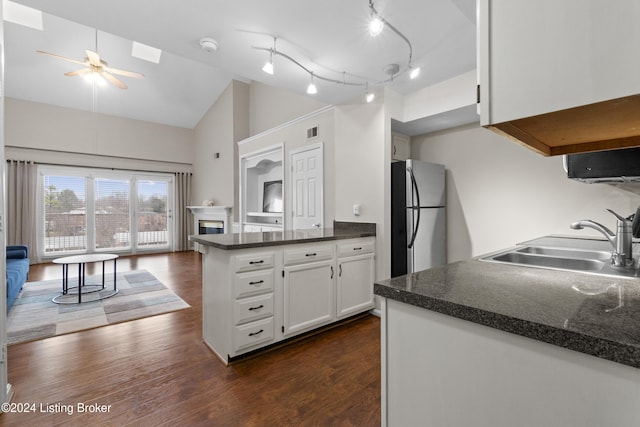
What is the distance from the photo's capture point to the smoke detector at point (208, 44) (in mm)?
2207

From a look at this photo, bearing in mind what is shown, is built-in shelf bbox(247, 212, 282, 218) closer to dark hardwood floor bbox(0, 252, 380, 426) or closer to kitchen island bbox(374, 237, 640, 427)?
dark hardwood floor bbox(0, 252, 380, 426)

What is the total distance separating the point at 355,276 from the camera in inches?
119

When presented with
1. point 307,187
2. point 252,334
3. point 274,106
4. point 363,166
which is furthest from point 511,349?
point 274,106

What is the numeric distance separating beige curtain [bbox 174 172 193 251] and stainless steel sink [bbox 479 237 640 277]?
300 inches

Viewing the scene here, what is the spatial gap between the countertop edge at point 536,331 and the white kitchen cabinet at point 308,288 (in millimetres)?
1631

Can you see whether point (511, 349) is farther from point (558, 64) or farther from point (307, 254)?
point (307, 254)

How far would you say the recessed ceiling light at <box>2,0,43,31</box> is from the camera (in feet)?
14.1

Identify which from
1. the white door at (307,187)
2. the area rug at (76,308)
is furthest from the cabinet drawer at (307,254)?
the area rug at (76,308)

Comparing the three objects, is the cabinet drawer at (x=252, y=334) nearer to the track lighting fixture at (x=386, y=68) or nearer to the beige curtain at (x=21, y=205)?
the track lighting fixture at (x=386, y=68)

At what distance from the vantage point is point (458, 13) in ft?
6.59

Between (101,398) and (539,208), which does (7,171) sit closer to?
(101,398)

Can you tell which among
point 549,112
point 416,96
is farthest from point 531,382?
point 416,96

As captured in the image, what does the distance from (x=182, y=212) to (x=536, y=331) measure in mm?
Result: 8254

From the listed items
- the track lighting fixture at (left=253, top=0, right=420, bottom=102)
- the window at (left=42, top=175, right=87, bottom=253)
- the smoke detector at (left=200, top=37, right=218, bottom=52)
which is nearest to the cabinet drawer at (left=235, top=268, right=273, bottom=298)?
the track lighting fixture at (left=253, top=0, right=420, bottom=102)
